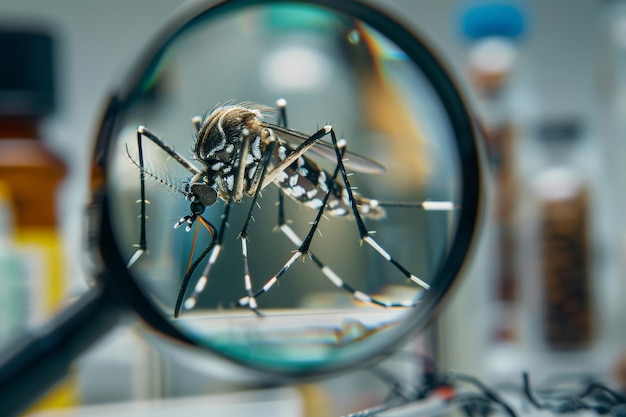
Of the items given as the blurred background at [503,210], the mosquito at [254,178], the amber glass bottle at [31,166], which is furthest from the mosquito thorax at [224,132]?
the amber glass bottle at [31,166]

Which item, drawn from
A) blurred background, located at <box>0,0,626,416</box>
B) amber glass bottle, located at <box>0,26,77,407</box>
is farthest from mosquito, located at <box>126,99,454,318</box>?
amber glass bottle, located at <box>0,26,77,407</box>

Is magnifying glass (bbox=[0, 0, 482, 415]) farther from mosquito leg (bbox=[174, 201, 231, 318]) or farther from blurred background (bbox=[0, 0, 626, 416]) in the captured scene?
blurred background (bbox=[0, 0, 626, 416])

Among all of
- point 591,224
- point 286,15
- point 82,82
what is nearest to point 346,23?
point 286,15

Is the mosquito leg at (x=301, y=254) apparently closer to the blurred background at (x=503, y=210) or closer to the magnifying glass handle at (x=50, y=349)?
the magnifying glass handle at (x=50, y=349)

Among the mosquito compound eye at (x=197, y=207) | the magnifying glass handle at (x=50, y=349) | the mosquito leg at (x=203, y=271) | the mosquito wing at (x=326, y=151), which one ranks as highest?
the mosquito wing at (x=326, y=151)

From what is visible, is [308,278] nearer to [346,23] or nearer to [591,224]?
[346,23]
